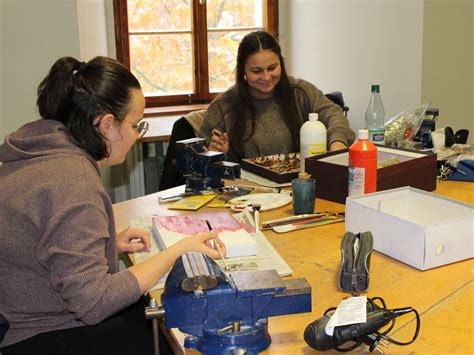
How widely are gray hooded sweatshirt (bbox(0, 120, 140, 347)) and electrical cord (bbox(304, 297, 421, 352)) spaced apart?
419mm

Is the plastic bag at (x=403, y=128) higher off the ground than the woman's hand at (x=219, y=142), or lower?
higher

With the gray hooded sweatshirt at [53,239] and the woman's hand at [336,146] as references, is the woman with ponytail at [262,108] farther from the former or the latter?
the gray hooded sweatshirt at [53,239]

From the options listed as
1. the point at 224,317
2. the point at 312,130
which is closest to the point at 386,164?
the point at 312,130

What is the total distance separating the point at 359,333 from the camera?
107 cm

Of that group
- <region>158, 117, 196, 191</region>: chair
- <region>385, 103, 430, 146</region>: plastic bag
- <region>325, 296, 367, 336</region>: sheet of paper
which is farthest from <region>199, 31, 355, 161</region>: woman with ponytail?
<region>325, 296, 367, 336</region>: sheet of paper

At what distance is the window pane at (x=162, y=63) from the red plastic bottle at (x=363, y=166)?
2303mm

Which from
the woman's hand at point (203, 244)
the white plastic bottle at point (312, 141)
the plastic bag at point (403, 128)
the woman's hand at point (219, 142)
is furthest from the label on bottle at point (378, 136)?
the woman's hand at point (203, 244)

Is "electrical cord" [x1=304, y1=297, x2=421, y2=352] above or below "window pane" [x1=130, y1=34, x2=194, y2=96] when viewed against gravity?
below

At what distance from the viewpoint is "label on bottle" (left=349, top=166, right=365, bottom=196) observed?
6.00ft

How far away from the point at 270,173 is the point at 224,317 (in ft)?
4.02

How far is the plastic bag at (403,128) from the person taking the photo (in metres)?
2.43

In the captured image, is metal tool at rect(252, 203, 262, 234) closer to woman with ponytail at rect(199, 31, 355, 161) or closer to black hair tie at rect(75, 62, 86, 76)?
black hair tie at rect(75, 62, 86, 76)

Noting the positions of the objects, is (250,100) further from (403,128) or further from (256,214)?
(256,214)

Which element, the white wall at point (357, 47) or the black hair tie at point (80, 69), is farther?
the white wall at point (357, 47)
